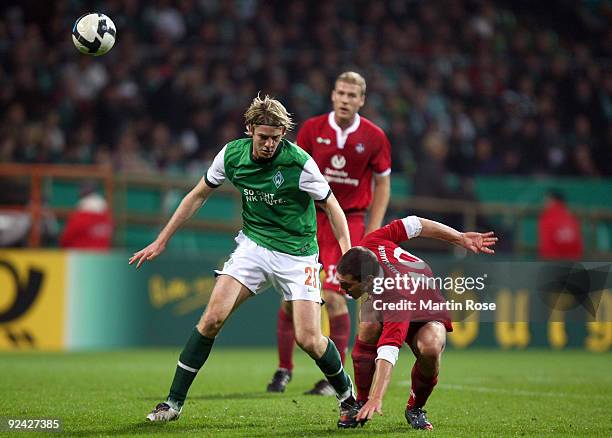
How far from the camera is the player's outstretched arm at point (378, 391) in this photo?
6.01 metres

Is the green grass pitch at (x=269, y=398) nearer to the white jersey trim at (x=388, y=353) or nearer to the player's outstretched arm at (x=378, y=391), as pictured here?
the player's outstretched arm at (x=378, y=391)

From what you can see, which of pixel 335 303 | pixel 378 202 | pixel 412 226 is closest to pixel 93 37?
pixel 378 202

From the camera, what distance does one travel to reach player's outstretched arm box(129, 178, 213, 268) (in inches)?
267

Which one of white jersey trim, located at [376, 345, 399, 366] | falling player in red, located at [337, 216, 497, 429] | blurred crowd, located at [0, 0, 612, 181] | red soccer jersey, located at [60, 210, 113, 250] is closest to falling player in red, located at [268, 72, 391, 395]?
falling player in red, located at [337, 216, 497, 429]

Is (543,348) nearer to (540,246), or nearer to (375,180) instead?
(540,246)

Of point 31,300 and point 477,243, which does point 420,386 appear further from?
point 31,300

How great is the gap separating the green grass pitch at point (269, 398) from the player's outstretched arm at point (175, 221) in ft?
3.39

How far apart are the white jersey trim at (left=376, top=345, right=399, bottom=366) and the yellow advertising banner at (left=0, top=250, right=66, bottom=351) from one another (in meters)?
8.03

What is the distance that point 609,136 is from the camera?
62.7ft

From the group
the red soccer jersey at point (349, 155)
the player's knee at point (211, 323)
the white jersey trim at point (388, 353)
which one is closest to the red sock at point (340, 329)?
the red soccer jersey at point (349, 155)

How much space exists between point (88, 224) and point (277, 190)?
750 cm

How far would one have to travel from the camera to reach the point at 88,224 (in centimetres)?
1380

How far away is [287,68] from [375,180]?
10.2 m

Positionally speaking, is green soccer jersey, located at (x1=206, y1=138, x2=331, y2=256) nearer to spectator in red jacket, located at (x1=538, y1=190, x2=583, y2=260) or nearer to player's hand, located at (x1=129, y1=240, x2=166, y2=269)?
player's hand, located at (x1=129, y1=240, x2=166, y2=269)
